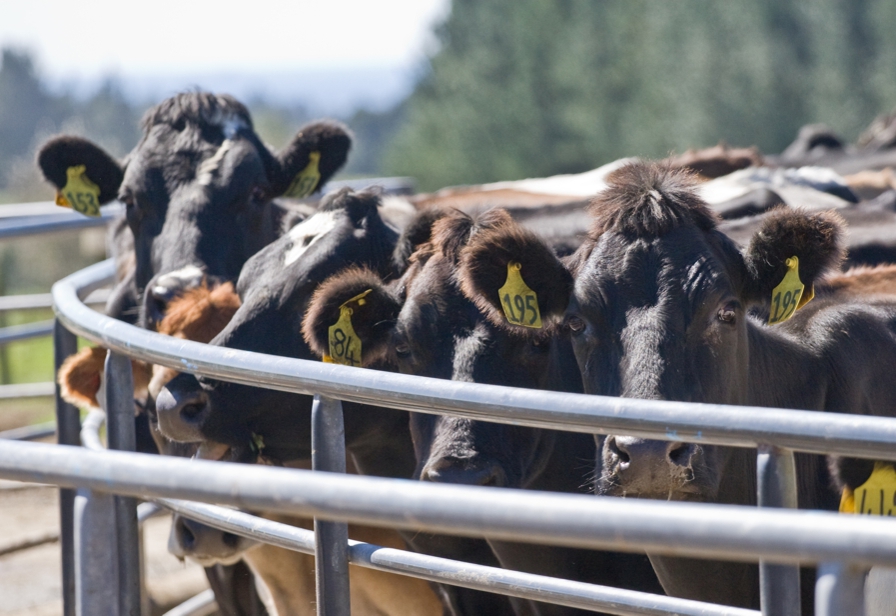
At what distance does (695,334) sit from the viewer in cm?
271

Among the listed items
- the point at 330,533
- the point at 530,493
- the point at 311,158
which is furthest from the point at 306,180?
the point at 530,493

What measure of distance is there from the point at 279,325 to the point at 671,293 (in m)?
1.37

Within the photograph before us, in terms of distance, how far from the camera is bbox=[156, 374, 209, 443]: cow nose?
10.6 feet

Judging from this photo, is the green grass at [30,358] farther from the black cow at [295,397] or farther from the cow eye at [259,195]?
the black cow at [295,397]

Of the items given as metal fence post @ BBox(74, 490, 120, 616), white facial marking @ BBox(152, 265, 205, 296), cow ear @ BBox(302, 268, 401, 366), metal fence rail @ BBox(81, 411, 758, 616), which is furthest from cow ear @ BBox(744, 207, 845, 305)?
white facial marking @ BBox(152, 265, 205, 296)

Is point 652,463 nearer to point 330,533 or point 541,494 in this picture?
point 330,533

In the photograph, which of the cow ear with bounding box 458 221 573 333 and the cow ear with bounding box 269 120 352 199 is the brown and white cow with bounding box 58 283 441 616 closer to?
the cow ear with bounding box 269 120 352 199

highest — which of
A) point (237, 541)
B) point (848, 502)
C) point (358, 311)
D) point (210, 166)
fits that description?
point (210, 166)

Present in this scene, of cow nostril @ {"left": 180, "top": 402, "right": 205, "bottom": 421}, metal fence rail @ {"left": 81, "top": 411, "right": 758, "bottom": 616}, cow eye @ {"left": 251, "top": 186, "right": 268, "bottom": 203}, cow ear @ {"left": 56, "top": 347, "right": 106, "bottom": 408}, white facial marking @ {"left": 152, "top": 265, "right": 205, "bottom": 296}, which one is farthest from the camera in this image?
cow eye @ {"left": 251, "top": 186, "right": 268, "bottom": 203}

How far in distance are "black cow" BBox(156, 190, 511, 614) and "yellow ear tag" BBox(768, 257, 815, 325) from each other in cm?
125

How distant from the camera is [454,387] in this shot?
181 cm

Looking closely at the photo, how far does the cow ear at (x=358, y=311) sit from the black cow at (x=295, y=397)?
0.24 meters

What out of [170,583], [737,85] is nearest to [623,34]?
[737,85]

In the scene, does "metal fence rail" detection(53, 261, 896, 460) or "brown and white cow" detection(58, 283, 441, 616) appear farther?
"brown and white cow" detection(58, 283, 441, 616)
